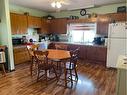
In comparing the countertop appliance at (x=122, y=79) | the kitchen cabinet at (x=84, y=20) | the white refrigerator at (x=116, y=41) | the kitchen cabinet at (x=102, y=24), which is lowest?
the countertop appliance at (x=122, y=79)

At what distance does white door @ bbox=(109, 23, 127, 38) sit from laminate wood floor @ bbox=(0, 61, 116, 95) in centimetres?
124

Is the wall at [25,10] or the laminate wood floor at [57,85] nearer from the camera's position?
the laminate wood floor at [57,85]

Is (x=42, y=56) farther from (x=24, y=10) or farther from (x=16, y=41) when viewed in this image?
(x=24, y=10)

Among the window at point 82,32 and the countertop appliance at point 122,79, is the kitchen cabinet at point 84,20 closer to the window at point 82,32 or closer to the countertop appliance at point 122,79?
the window at point 82,32

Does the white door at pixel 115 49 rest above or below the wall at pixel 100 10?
below

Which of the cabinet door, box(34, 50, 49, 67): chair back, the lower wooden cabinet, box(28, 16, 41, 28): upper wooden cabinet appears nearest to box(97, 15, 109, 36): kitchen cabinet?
box(28, 16, 41, 28): upper wooden cabinet

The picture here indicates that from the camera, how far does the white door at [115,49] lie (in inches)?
159

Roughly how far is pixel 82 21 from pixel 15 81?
3.78m

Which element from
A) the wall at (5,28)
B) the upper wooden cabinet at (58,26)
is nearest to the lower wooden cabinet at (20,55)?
the wall at (5,28)

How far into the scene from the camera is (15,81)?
11.1ft

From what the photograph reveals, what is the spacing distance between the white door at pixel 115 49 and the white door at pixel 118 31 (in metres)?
0.16

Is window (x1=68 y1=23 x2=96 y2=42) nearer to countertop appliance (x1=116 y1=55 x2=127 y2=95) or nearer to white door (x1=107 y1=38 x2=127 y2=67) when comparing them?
white door (x1=107 y1=38 x2=127 y2=67)

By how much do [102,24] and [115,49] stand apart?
4.40 feet

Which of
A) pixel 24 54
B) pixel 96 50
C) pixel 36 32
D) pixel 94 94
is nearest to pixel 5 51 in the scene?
pixel 24 54
